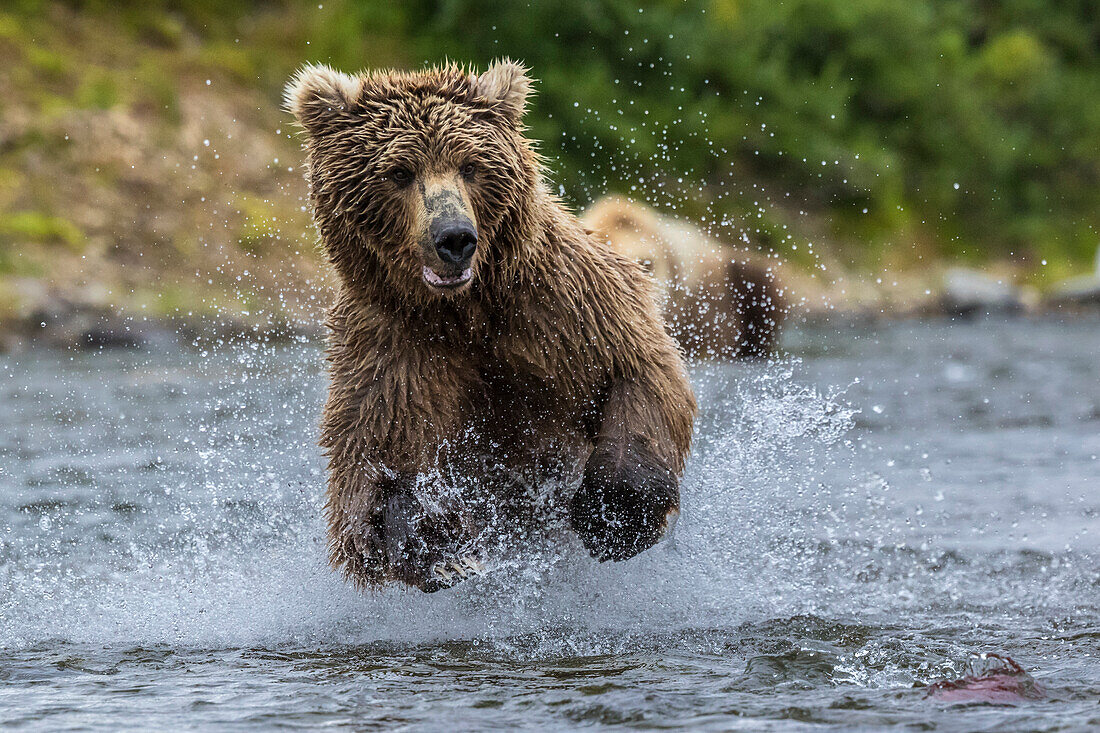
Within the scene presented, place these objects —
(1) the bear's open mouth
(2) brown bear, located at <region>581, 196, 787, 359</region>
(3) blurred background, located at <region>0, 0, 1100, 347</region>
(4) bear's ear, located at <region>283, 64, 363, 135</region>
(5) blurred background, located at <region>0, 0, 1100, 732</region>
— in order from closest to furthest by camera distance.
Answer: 1. (5) blurred background, located at <region>0, 0, 1100, 732</region>
2. (1) the bear's open mouth
3. (4) bear's ear, located at <region>283, 64, 363, 135</region>
4. (2) brown bear, located at <region>581, 196, 787, 359</region>
5. (3) blurred background, located at <region>0, 0, 1100, 347</region>

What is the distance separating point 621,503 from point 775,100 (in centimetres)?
2203

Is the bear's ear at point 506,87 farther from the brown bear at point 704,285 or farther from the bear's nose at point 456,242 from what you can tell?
the brown bear at point 704,285

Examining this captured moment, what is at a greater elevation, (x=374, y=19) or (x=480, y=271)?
(x=374, y=19)

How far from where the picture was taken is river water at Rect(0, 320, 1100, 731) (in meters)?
3.86

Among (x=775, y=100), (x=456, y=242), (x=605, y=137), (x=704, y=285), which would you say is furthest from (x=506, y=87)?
(x=775, y=100)

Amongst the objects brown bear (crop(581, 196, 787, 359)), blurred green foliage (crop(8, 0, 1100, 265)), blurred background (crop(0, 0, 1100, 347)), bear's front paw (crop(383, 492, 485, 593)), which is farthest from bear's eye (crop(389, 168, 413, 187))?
blurred green foliage (crop(8, 0, 1100, 265))

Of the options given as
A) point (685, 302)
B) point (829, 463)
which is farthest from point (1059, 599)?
point (685, 302)

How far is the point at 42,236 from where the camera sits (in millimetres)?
17469

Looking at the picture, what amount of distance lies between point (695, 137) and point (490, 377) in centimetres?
A: 2021

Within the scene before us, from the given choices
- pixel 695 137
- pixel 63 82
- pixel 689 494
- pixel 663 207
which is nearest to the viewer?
pixel 689 494

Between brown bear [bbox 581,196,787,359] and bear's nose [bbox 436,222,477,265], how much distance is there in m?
7.44

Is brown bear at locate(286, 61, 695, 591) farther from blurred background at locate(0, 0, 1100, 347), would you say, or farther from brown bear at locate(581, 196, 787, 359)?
blurred background at locate(0, 0, 1100, 347)

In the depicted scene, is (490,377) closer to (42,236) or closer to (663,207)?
(42,236)

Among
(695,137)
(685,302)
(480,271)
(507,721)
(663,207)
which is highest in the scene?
(695,137)
